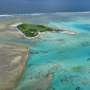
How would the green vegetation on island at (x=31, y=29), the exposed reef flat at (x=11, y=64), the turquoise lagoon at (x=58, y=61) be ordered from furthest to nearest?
the green vegetation on island at (x=31, y=29) < the turquoise lagoon at (x=58, y=61) < the exposed reef flat at (x=11, y=64)

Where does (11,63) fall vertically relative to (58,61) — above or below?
above

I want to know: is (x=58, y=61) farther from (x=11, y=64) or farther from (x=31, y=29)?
(x=31, y=29)

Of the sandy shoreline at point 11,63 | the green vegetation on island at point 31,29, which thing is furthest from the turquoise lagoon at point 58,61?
Answer: the green vegetation on island at point 31,29

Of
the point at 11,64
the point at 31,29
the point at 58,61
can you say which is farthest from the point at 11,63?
the point at 31,29

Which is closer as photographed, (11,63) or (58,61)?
(11,63)

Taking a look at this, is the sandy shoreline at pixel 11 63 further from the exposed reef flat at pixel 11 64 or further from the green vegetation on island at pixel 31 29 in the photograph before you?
the green vegetation on island at pixel 31 29

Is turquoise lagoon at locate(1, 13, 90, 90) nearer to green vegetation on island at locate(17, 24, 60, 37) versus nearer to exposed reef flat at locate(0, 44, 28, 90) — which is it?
exposed reef flat at locate(0, 44, 28, 90)

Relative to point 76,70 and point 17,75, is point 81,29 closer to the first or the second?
point 76,70
